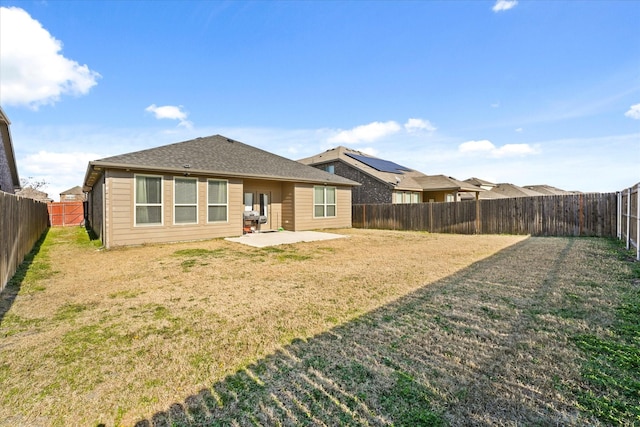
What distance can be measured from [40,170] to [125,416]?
54.5 meters

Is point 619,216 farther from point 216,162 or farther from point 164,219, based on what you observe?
point 164,219

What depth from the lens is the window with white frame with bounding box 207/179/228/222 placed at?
1115 cm

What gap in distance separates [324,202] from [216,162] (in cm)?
613

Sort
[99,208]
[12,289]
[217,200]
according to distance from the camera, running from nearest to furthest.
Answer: [12,289] → [217,200] → [99,208]

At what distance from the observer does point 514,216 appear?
1347 cm

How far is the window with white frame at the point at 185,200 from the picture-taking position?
10.3 meters

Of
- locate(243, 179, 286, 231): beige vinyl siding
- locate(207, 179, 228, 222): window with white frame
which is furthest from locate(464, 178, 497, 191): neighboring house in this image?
locate(207, 179, 228, 222): window with white frame

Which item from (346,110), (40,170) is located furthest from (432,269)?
(40,170)

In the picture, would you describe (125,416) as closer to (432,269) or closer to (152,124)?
(432,269)

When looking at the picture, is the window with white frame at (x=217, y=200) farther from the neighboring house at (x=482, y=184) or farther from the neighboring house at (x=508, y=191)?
the neighboring house at (x=508, y=191)

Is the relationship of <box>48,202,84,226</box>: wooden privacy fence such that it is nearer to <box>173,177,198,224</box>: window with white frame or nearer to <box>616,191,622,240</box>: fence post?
<box>173,177,198,224</box>: window with white frame

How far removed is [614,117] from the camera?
1154 centimetres

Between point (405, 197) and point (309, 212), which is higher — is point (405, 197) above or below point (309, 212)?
above

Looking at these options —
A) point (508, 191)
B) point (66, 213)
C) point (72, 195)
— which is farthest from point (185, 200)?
point (72, 195)
